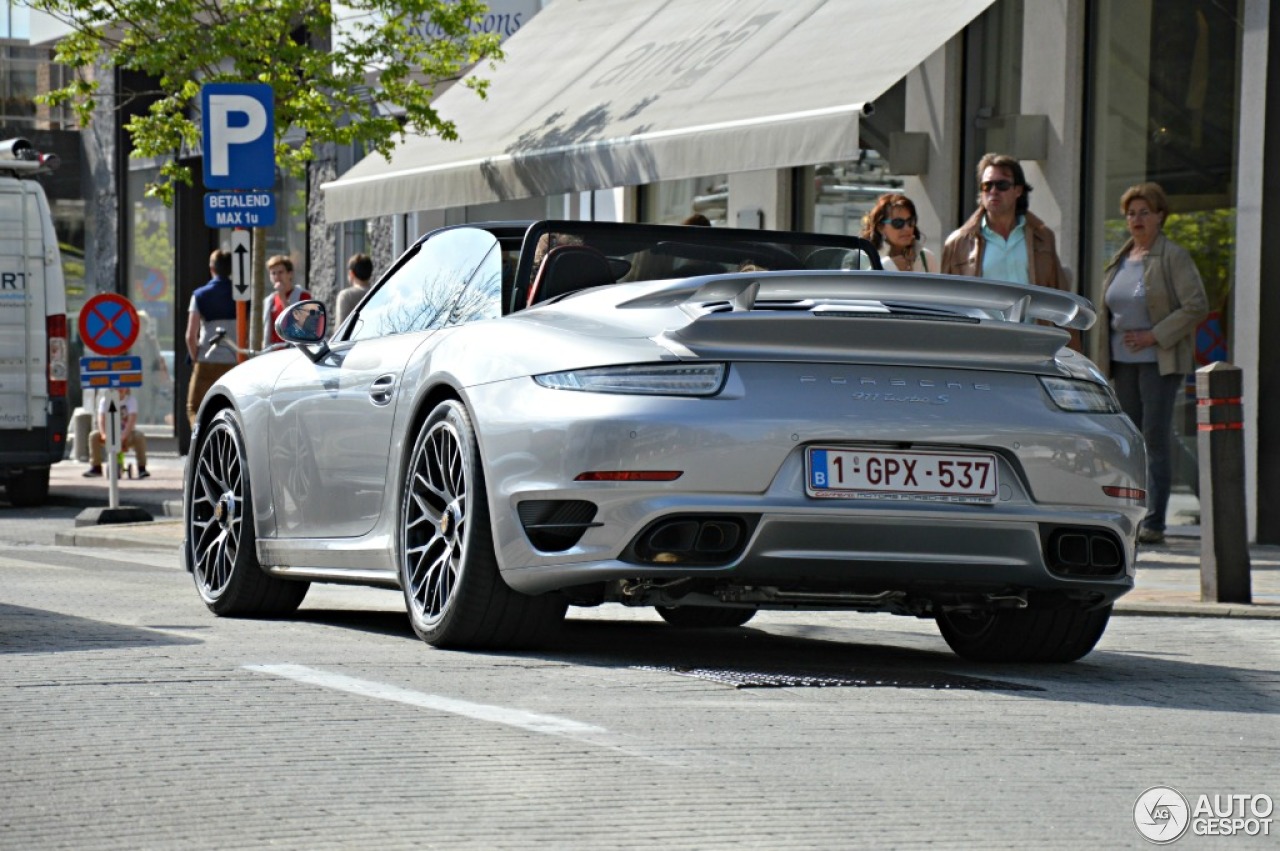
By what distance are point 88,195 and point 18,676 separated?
1092 inches

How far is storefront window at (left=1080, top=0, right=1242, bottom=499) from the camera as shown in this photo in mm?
14062

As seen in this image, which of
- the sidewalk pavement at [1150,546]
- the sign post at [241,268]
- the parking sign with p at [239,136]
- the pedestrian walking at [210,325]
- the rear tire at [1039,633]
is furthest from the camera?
the pedestrian walking at [210,325]

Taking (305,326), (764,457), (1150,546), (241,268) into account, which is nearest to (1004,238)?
(1150,546)

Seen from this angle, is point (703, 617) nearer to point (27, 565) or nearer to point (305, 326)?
point (305, 326)

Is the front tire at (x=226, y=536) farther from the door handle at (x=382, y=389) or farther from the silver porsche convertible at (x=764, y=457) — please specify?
the silver porsche convertible at (x=764, y=457)

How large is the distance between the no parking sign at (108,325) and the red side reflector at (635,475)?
11462 millimetres

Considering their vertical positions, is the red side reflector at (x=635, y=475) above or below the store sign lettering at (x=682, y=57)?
below

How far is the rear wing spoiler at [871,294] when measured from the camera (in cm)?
657

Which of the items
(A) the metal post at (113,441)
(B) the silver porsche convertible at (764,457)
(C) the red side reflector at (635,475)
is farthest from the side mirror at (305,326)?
(A) the metal post at (113,441)

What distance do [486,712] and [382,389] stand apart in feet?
7.53

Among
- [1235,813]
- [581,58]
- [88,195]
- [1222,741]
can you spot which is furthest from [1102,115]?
[88,195]

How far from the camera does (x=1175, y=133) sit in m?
14.4

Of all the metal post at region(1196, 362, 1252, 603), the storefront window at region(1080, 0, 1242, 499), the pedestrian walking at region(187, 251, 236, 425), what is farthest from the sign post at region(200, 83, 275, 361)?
the metal post at region(1196, 362, 1252, 603)

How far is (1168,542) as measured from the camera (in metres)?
13.7
